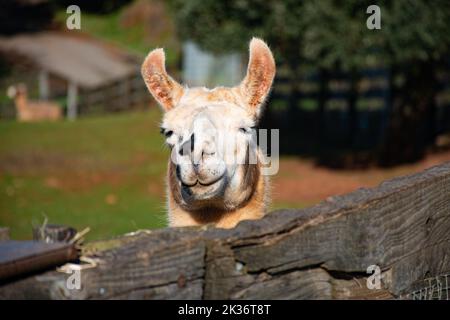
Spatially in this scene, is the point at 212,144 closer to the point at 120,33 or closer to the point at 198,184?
the point at 198,184

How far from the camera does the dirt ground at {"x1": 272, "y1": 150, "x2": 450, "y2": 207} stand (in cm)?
1980

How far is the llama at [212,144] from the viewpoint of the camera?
142 inches

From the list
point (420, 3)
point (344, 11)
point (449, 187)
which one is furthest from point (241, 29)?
point (449, 187)

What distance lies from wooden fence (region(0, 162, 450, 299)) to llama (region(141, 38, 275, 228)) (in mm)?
1071

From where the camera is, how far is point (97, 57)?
4075 centimetres

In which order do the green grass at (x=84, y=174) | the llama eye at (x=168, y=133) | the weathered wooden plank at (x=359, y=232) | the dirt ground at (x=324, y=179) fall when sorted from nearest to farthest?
the weathered wooden plank at (x=359, y=232)
the llama eye at (x=168, y=133)
the green grass at (x=84, y=174)
the dirt ground at (x=324, y=179)

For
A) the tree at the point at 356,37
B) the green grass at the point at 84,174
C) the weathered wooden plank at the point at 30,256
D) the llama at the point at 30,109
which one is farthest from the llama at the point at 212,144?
the llama at the point at 30,109

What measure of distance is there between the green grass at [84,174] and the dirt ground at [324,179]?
10.9 ft

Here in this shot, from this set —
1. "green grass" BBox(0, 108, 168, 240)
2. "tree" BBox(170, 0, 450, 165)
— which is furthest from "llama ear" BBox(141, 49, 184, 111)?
"tree" BBox(170, 0, 450, 165)

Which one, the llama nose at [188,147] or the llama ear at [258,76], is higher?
the llama ear at [258,76]

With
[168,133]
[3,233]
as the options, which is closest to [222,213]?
[168,133]

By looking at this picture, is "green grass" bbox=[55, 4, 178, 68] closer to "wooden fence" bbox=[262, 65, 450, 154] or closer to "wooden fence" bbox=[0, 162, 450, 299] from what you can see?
"wooden fence" bbox=[262, 65, 450, 154]

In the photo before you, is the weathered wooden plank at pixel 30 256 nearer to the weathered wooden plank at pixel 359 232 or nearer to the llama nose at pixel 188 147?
the weathered wooden plank at pixel 359 232

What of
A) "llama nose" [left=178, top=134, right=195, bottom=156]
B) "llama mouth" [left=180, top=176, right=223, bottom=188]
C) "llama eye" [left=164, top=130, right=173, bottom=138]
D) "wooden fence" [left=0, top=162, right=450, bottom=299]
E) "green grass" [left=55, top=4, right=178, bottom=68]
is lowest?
"wooden fence" [left=0, top=162, right=450, bottom=299]
